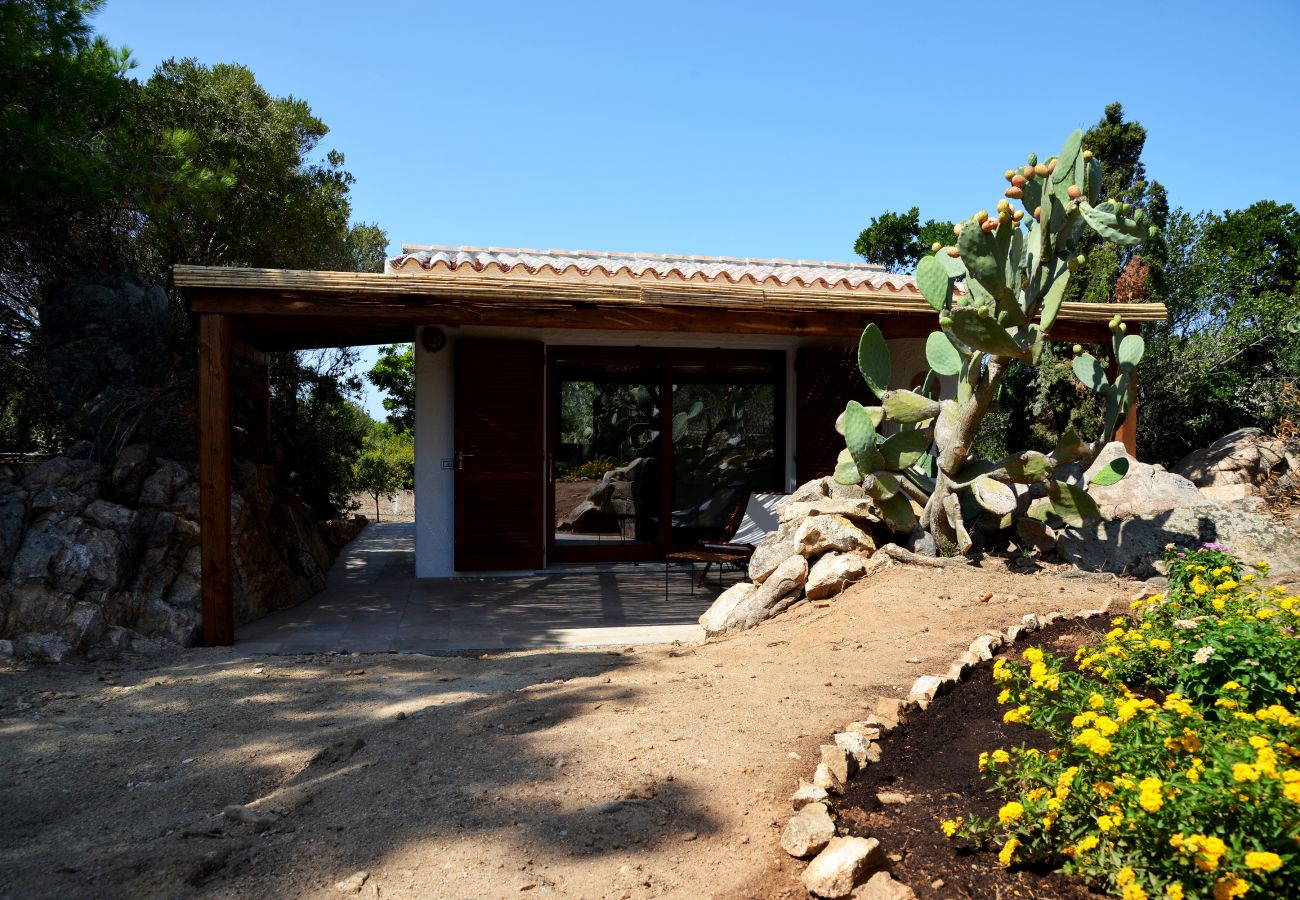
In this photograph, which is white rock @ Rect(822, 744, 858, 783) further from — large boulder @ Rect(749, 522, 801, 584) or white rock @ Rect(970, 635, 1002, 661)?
large boulder @ Rect(749, 522, 801, 584)

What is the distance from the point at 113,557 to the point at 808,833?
5198 millimetres

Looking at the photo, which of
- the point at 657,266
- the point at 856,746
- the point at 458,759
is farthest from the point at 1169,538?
the point at 657,266

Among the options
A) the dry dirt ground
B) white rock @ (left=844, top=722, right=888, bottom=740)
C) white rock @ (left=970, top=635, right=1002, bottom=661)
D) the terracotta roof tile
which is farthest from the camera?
the terracotta roof tile

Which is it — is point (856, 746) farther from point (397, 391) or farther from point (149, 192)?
point (397, 391)

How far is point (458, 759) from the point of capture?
9.91ft

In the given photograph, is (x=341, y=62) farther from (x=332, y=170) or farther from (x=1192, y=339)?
(x=1192, y=339)

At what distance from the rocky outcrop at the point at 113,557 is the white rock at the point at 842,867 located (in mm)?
4817

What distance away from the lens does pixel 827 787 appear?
258 centimetres

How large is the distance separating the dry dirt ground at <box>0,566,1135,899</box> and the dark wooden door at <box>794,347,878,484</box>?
12.5 feet

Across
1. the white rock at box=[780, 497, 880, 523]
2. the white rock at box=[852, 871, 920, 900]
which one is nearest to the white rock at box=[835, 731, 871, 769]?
the white rock at box=[852, 871, 920, 900]

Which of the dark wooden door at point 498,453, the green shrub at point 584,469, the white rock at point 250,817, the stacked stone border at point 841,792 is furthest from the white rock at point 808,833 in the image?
the green shrub at point 584,469

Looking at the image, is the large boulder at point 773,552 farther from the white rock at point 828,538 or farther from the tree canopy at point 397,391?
the tree canopy at point 397,391

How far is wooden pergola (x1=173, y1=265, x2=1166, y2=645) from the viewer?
18.1 feet

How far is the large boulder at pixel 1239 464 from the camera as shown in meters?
8.85
